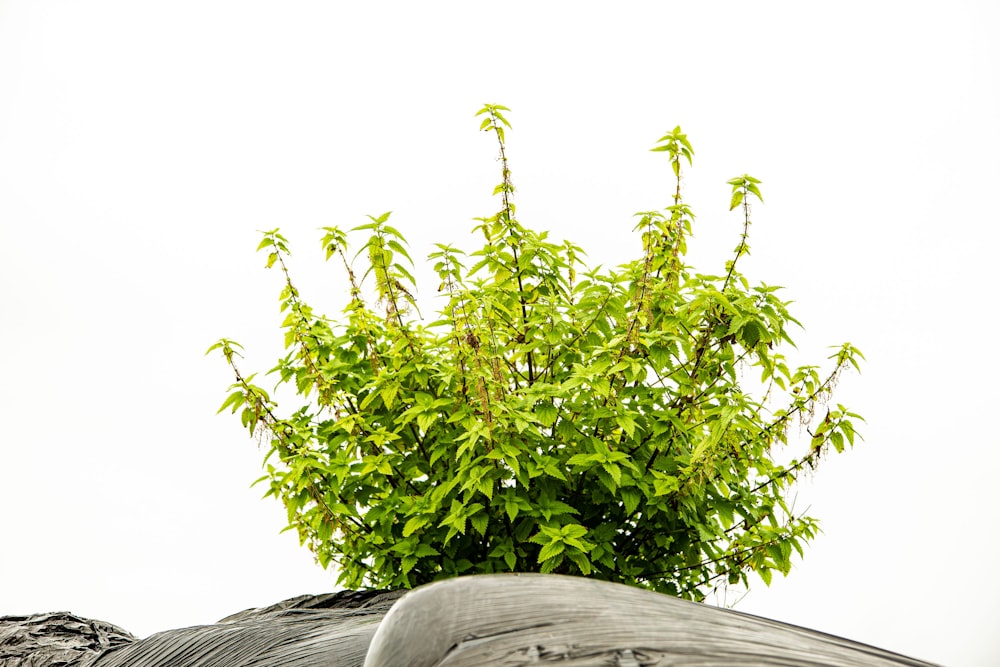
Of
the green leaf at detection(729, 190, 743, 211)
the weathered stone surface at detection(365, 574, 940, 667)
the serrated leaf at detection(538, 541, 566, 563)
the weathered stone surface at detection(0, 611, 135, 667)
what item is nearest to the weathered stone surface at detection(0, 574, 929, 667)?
the weathered stone surface at detection(365, 574, 940, 667)

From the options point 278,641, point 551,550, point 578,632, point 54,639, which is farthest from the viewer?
point 54,639

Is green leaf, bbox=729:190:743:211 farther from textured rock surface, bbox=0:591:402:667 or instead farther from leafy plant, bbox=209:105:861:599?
textured rock surface, bbox=0:591:402:667

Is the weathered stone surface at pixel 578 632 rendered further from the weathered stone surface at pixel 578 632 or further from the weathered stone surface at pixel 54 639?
the weathered stone surface at pixel 54 639

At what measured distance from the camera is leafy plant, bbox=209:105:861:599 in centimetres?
235

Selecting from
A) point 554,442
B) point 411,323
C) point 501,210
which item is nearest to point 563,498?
point 554,442

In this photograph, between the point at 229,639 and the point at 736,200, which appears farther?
the point at 736,200

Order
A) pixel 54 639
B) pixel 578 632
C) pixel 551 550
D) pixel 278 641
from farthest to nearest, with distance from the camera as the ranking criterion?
pixel 54 639 → pixel 551 550 → pixel 278 641 → pixel 578 632

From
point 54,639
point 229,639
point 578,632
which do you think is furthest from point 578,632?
point 54,639

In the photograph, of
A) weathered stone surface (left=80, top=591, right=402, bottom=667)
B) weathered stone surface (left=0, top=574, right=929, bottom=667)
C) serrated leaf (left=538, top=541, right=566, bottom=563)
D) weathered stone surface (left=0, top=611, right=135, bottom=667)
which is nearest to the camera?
weathered stone surface (left=0, top=574, right=929, bottom=667)

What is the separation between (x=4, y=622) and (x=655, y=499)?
6.09ft

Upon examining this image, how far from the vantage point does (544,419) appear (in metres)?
2.33

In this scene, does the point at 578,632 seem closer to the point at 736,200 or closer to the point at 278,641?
the point at 278,641

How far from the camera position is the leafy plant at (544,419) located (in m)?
2.35

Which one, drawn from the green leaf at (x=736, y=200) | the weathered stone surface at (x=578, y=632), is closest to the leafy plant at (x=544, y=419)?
the green leaf at (x=736, y=200)
